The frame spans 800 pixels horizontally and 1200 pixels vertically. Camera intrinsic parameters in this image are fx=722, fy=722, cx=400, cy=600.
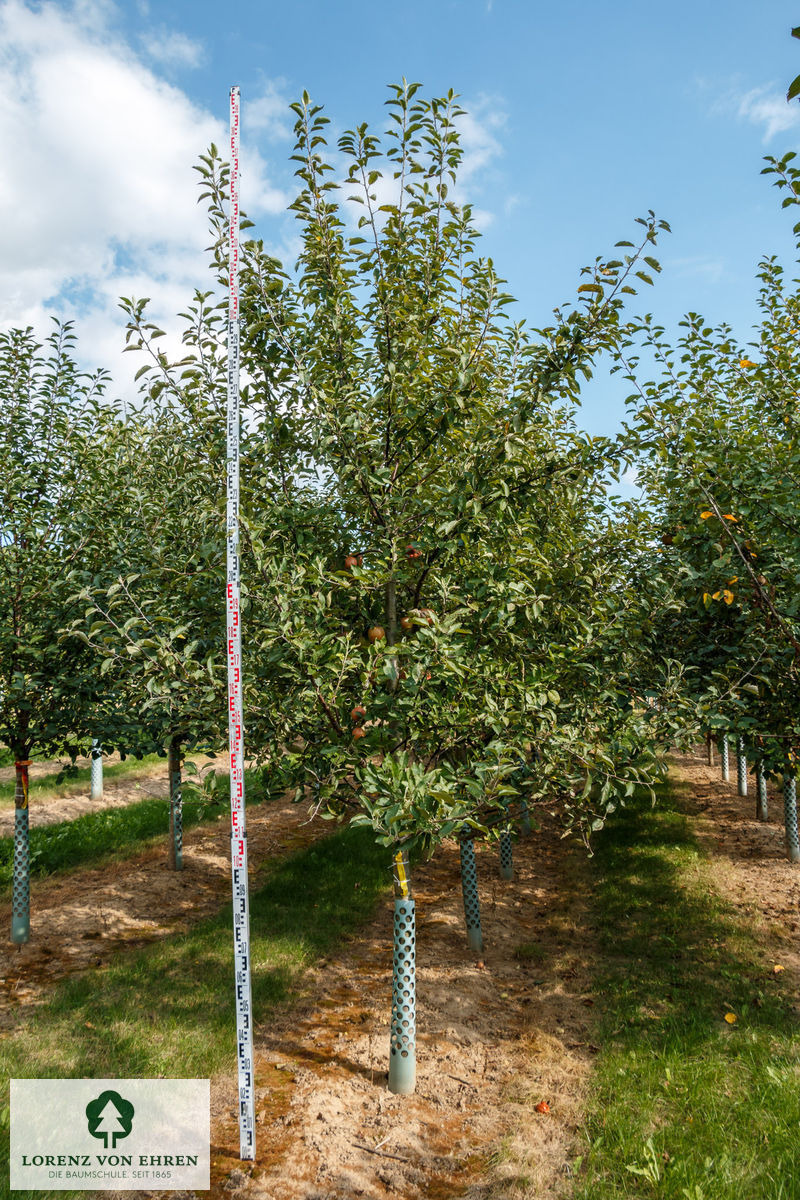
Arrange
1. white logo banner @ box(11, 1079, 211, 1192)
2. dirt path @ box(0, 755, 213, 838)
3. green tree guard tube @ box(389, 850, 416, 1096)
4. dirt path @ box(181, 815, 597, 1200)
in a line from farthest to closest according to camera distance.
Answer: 1. dirt path @ box(0, 755, 213, 838)
2. green tree guard tube @ box(389, 850, 416, 1096)
3. dirt path @ box(181, 815, 597, 1200)
4. white logo banner @ box(11, 1079, 211, 1192)

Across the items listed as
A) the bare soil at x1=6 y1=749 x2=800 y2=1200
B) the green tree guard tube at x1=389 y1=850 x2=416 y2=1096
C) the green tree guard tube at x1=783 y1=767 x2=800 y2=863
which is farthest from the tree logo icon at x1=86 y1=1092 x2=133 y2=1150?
the green tree guard tube at x1=783 y1=767 x2=800 y2=863

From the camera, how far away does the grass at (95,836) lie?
37.0ft

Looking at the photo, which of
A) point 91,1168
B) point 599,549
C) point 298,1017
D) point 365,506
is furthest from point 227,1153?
point 599,549

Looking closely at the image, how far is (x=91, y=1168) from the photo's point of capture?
4500 mm

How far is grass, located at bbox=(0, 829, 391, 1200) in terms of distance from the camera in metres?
5.60

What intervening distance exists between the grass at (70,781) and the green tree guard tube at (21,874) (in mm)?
5014

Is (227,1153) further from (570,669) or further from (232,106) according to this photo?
(232,106)

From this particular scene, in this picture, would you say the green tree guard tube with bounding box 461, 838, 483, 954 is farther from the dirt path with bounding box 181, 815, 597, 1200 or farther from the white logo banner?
the white logo banner

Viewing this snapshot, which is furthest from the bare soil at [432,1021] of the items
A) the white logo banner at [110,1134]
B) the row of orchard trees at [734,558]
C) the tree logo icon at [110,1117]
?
the row of orchard trees at [734,558]

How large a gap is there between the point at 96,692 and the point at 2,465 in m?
2.72

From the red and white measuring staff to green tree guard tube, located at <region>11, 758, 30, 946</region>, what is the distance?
480 centimetres

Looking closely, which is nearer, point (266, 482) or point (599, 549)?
point (266, 482)

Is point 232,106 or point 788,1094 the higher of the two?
point 232,106

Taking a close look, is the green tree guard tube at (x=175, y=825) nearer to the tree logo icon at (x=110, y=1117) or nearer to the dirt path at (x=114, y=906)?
the dirt path at (x=114, y=906)
